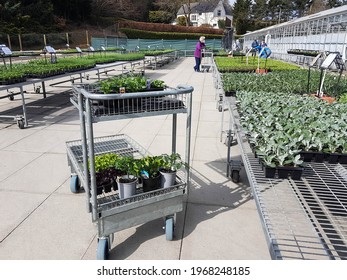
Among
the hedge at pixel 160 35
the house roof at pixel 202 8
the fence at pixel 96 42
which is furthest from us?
the house roof at pixel 202 8

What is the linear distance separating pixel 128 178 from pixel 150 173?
0.20 metres

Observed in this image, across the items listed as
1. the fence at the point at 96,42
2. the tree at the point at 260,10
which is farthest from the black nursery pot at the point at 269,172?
the tree at the point at 260,10

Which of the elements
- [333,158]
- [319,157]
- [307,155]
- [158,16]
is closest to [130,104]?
[307,155]

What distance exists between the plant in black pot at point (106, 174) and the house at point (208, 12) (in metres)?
61.9

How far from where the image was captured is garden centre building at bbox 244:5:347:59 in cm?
1267

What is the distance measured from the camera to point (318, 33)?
15914 mm

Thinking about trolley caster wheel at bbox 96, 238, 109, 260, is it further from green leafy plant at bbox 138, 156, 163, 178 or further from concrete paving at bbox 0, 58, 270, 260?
green leafy plant at bbox 138, 156, 163, 178

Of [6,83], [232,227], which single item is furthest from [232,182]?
[6,83]

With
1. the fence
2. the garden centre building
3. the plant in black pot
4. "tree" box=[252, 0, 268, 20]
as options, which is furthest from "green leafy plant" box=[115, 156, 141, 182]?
"tree" box=[252, 0, 268, 20]

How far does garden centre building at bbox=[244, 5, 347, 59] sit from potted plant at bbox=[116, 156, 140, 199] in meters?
11.0

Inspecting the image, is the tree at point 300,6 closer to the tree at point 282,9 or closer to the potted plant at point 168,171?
the tree at point 282,9

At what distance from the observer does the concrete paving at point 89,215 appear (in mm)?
2396

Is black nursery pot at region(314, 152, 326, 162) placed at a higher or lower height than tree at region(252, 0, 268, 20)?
lower

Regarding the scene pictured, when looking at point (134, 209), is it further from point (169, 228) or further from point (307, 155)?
point (307, 155)
